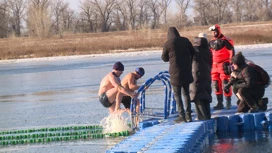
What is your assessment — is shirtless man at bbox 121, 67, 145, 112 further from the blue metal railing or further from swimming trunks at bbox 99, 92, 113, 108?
swimming trunks at bbox 99, 92, 113, 108

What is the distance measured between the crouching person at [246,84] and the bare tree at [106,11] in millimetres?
79934

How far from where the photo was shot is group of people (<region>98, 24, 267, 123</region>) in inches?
396

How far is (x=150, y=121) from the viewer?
1088 centimetres

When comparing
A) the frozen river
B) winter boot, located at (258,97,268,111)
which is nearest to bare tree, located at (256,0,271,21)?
the frozen river

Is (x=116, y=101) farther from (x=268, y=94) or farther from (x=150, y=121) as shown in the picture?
(x=268, y=94)

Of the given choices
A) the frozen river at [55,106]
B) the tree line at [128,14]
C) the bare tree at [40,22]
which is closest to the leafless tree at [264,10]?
the tree line at [128,14]

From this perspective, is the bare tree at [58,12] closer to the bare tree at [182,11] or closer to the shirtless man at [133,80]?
the bare tree at [182,11]

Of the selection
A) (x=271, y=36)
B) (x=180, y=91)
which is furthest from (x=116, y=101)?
(x=271, y=36)

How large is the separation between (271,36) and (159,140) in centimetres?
3712

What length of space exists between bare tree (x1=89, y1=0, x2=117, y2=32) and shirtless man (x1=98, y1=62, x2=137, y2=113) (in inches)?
3093

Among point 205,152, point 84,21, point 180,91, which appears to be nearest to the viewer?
point 205,152

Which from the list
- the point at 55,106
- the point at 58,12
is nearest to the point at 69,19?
the point at 58,12

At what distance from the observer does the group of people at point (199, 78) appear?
1007cm

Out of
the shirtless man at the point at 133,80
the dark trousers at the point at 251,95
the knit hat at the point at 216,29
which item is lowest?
the dark trousers at the point at 251,95
